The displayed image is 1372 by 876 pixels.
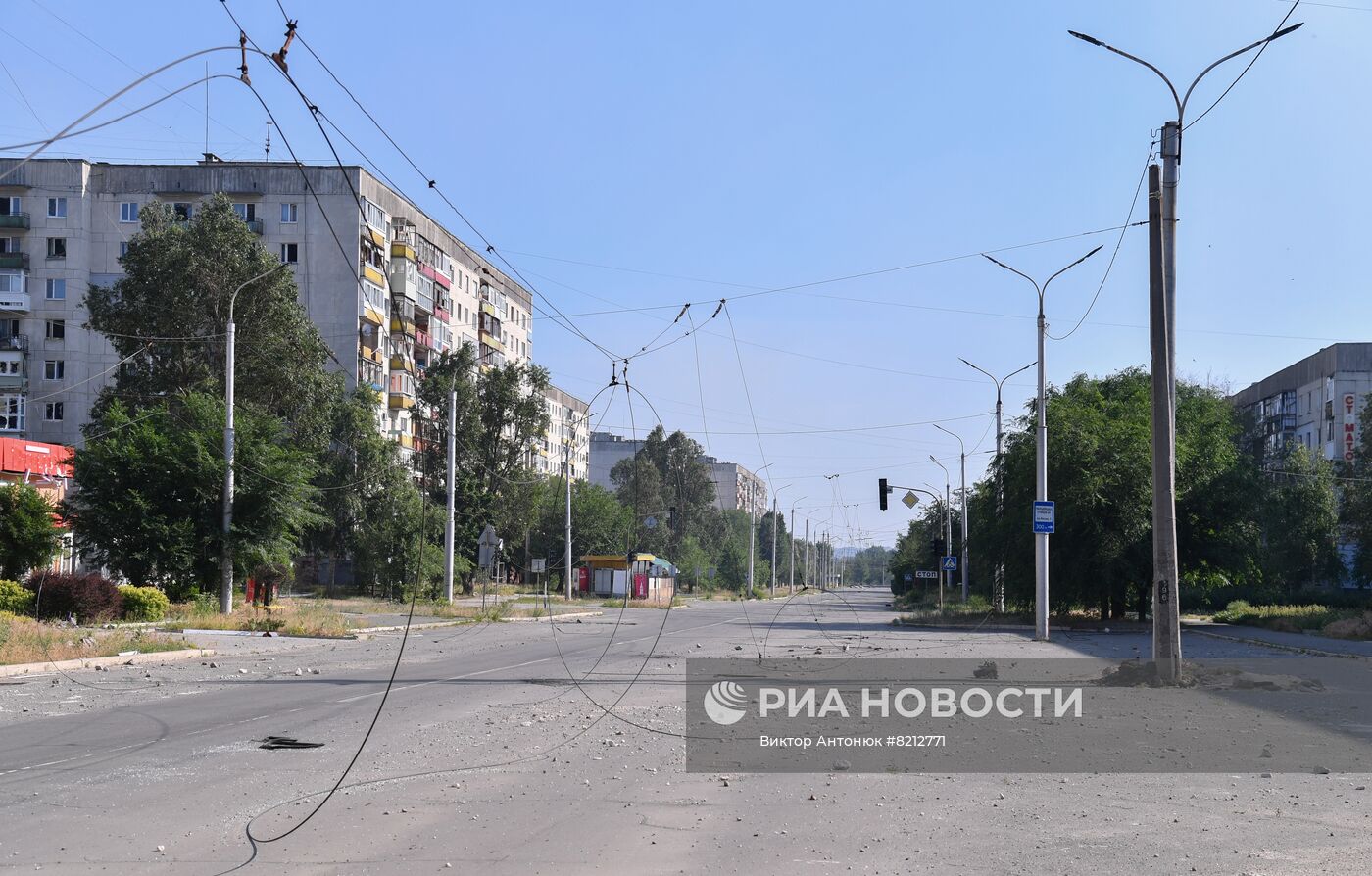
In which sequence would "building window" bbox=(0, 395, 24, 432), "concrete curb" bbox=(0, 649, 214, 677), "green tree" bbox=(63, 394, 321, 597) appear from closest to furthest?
"concrete curb" bbox=(0, 649, 214, 677)
"green tree" bbox=(63, 394, 321, 597)
"building window" bbox=(0, 395, 24, 432)

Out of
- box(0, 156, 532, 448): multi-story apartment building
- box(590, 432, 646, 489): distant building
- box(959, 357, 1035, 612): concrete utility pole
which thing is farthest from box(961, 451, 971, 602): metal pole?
box(590, 432, 646, 489): distant building

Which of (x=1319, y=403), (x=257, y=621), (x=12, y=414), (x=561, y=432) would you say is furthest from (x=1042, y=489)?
(x=561, y=432)

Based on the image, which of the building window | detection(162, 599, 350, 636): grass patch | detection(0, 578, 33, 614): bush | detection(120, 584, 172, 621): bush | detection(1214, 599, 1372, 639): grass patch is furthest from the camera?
the building window

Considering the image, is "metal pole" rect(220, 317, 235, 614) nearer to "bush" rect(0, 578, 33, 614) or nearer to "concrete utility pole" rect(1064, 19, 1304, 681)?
"bush" rect(0, 578, 33, 614)

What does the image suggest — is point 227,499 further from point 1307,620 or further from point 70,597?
point 1307,620

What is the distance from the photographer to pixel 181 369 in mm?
51688

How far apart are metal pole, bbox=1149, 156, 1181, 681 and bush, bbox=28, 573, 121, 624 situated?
22288mm

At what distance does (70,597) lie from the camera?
89.4 ft

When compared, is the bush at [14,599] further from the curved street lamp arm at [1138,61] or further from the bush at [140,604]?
the curved street lamp arm at [1138,61]

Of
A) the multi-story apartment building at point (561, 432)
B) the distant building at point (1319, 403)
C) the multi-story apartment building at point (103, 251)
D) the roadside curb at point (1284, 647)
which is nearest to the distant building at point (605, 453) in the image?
the multi-story apartment building at point (561, 432)

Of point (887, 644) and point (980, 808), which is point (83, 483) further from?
point (980, 808)

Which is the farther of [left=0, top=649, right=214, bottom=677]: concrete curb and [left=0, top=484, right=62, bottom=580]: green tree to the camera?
[left=0, top=484, right=62, bottom=580]: green tree

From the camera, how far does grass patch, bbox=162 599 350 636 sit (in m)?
30.2

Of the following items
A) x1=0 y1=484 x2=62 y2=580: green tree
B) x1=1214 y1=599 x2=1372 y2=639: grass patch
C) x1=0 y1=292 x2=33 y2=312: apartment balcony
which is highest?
x1=0 y1=292 x2=33 y2=312: apartment balcony
